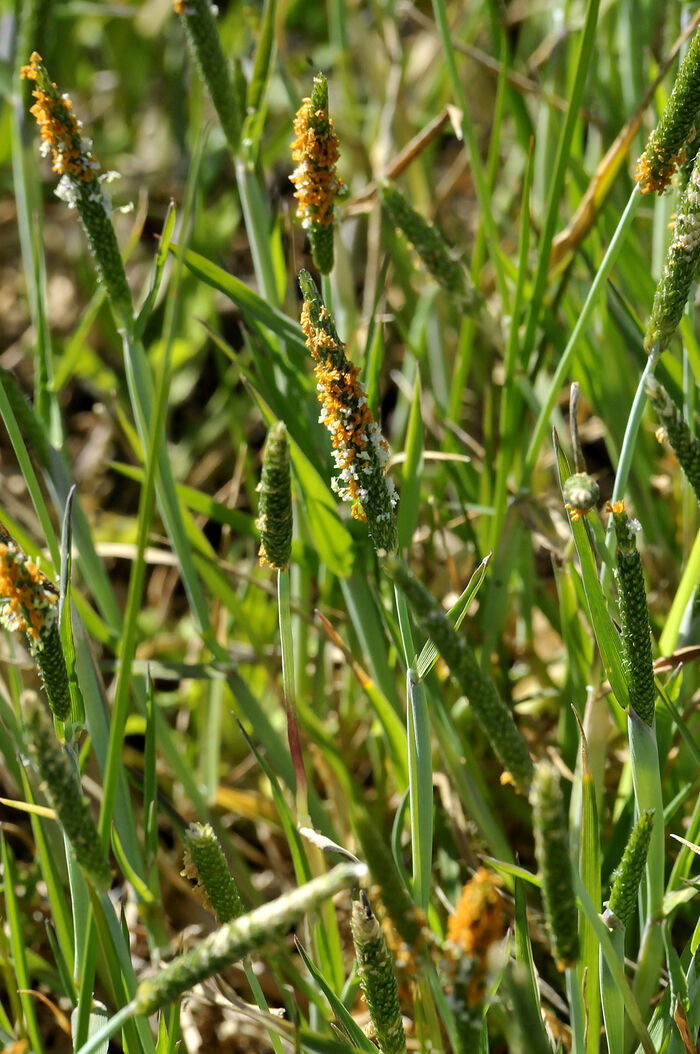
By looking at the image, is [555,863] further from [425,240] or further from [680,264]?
[425,240]

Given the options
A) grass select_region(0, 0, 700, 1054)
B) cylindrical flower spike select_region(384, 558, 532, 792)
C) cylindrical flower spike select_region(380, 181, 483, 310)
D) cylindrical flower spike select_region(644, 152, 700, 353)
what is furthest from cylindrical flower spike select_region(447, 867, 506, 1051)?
cylindrical flower spike select_region(380, 181, 483, 310)

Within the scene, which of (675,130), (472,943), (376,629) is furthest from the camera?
(376,629)

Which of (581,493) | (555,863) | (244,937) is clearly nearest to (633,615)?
(581,493)

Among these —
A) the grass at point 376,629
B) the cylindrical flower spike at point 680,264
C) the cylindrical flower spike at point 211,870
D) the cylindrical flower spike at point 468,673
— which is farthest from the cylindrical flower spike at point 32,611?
the cylindrical flower spike at point 680,264

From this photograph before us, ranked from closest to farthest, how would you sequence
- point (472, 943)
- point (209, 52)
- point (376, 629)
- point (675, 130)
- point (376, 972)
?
point (472, 943) → point (376, 972) → point (675, 130) → point (209, 52) → point (376, 629)

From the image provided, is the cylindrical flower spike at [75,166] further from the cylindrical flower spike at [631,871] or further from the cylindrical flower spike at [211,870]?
the cylindrical flower spike at [631,871]

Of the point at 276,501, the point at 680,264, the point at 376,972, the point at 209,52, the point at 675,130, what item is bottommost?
the point at 376,972
